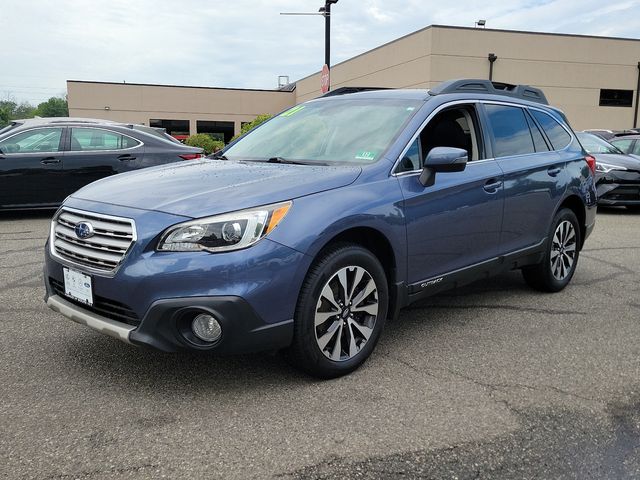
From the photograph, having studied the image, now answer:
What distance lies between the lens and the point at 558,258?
17.0ft

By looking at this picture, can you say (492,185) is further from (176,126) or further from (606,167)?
(176,126)

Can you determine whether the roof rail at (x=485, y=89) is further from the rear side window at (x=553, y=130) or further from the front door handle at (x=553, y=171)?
the front door handle at (x=553, y=171)

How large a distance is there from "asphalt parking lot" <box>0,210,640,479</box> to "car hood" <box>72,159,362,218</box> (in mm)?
994

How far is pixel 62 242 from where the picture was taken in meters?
3.29

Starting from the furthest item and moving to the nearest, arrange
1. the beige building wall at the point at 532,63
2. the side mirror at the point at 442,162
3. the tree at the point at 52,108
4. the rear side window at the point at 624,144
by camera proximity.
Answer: the tree at the point at 52,108 → the beige building wall at the point at 532,63 → the rear side window at the point at 624,144 → the side mirror at the point at 442,162

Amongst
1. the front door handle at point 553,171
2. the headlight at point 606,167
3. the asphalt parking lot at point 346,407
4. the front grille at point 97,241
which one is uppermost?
the front door handle at point 553,171

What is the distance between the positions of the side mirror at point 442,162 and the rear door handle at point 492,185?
607 millimetres

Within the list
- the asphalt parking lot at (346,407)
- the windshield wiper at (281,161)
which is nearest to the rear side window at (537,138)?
the asphalt parking lot at (346,407)

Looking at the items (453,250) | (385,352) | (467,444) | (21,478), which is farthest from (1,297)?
(467,444)

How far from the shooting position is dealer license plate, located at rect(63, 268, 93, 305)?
3008mm

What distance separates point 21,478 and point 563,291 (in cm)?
454

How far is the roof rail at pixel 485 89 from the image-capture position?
168 inches

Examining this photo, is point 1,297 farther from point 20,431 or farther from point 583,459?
point 583,459

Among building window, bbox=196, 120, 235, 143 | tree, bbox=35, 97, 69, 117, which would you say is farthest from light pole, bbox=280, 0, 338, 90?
tree, bbox=35, 97, 69, 117
